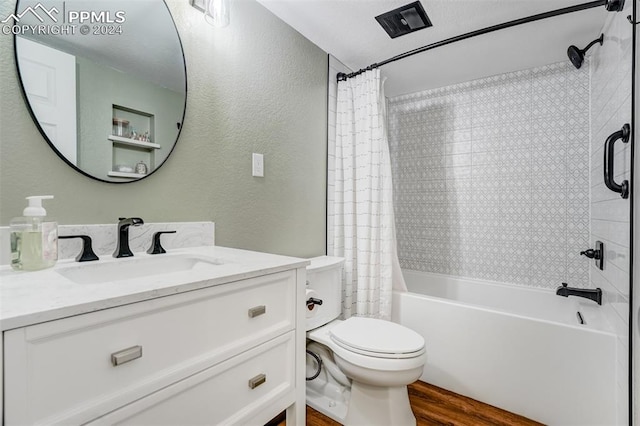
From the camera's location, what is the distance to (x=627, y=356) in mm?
1215

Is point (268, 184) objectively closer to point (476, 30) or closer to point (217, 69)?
point (217, 69)

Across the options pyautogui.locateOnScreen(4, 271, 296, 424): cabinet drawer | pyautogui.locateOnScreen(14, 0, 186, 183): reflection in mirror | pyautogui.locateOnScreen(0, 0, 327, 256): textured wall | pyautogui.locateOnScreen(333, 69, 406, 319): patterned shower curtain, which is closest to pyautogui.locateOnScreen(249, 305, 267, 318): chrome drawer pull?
pyautogui.locateOnScreen(4, 271, 296, 424): cabinet drawer

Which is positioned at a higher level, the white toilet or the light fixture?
the light fixture

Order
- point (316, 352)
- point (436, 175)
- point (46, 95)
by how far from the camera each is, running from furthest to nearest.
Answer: point (436, 175) < point (316, 352) < point (46, 95)

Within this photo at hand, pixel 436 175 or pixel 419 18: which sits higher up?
pixel 419 18

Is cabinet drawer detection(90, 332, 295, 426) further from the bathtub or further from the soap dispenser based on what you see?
the bathtub

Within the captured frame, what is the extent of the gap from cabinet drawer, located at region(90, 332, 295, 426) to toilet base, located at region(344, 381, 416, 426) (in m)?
0.49

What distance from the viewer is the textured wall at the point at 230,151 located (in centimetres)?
94

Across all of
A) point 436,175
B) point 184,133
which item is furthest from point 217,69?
point 436,175

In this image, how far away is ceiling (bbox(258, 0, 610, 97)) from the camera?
5.40 feet

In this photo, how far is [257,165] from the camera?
164cm

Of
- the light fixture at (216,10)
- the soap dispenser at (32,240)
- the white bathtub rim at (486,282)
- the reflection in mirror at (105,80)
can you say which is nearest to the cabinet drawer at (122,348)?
the soap dispenser at (32,240)

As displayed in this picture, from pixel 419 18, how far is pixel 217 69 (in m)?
1.17

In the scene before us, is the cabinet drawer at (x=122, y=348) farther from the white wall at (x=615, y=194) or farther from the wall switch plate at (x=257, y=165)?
the white wall at (x=615, y=194)
